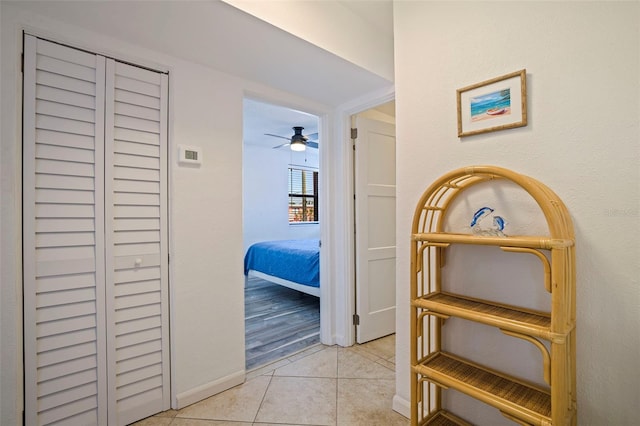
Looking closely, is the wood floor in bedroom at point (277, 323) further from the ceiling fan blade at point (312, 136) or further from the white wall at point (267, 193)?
the ceiling fan blade at point (312, 136)

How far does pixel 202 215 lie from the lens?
1879mm

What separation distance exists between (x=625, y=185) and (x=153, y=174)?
2147 mm

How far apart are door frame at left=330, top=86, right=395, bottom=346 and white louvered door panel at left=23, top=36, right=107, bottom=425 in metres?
1.71

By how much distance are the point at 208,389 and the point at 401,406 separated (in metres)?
1.20

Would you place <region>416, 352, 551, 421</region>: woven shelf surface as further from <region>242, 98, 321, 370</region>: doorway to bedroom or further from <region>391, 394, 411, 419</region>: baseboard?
<region>242, 98, 321, 370</region>: doorway to bedroom

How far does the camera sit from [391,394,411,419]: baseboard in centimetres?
165

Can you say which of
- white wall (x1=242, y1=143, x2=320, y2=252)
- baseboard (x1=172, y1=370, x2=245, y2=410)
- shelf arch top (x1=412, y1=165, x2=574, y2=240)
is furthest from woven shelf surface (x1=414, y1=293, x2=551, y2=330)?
white wall (x1=242, y1=143, x2=320, y2=252)

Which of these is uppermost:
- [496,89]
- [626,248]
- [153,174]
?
[496,89]

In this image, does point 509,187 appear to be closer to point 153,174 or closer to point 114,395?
point 153,174

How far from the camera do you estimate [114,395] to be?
62.2 inches

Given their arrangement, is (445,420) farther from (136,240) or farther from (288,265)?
(288,265)

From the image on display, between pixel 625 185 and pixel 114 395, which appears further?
pixel 114 395

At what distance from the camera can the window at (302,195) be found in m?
6.05

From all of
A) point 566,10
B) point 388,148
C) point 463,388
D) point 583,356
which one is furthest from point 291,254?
point 566,10
